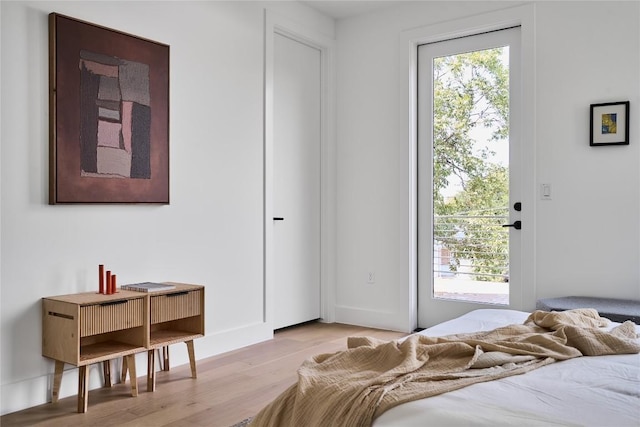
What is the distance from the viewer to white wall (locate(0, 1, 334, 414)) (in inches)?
109

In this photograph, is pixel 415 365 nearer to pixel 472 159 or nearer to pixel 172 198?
pixel 172 198

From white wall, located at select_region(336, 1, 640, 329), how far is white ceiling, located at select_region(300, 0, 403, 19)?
0.28ft

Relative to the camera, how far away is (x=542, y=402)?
1.49 meters

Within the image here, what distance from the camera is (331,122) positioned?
491 centimetres

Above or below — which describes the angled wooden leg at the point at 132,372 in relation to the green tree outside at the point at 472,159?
below

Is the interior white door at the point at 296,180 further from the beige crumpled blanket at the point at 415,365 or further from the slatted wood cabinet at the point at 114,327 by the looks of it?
the beige crumpled blanket at the point at 415,365

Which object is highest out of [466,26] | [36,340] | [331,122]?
[466,26]

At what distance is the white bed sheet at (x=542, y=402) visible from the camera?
4.58 feet

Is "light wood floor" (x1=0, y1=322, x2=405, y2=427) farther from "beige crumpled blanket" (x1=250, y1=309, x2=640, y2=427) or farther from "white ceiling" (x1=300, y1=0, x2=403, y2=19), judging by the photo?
"white ceiling" (x1=300, y1=0, x2=403, y2=19)

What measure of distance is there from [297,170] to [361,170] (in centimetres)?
55

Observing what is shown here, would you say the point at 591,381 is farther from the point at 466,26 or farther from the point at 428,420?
the point at 466,26

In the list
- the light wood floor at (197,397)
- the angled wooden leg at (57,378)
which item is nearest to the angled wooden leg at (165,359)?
the light wood floor at (197,397)

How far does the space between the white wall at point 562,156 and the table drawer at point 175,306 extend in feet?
6.19

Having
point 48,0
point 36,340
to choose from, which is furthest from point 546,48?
point 36,340
